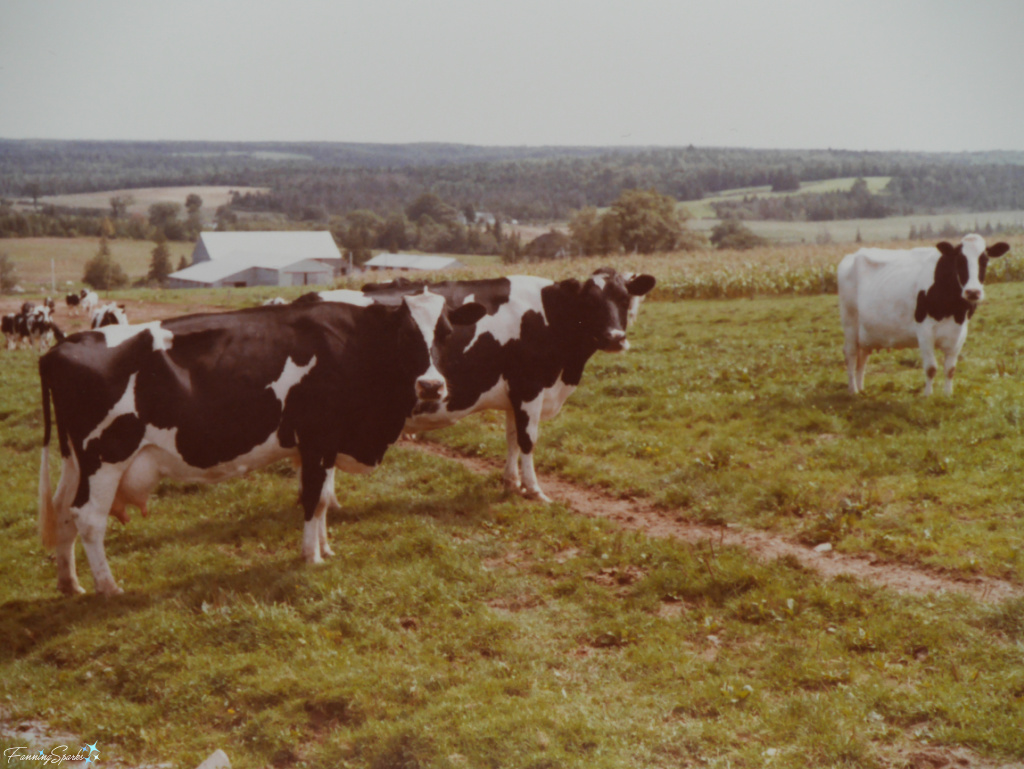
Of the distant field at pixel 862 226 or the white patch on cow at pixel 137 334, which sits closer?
the white patch on cow at pixel 137 334

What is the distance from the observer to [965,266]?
1205cm

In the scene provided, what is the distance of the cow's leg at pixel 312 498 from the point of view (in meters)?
8.05

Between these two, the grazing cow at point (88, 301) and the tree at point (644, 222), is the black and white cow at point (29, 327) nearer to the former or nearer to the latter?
the grazing cow at point (88, 301)

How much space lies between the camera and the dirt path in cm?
721

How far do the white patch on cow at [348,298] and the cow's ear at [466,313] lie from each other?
Answer: 3.07 ft

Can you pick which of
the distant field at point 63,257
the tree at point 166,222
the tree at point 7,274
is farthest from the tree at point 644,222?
the tree at point 7,274

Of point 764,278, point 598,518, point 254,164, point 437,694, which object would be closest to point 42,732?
point 437,694

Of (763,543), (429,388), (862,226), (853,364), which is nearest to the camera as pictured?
(429,388)

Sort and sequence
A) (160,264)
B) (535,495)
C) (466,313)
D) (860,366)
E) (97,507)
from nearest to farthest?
(97,507) < (466,313) < (535,495) < (860,366) < (160,264)

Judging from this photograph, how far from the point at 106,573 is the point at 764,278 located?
25.3 metres

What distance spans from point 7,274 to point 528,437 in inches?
1146

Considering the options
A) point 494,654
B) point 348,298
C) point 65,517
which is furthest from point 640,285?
point 65,517

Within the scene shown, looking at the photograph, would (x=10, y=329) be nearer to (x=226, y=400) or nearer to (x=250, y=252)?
(x=250, y=252)

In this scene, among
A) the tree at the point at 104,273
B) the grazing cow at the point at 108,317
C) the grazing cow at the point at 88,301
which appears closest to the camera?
the grazing cow at the point at 108,317
